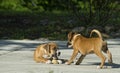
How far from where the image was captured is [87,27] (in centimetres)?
2205

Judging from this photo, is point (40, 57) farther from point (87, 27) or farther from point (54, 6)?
point (54, 6)

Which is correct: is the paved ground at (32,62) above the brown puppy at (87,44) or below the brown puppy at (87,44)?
below

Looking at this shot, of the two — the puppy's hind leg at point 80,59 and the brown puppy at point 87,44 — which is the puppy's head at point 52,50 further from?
the puppy's hind leg at point 80,59

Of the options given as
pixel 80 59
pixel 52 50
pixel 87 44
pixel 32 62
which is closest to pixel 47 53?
pixel 52 50

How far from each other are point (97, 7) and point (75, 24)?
4.85 feet

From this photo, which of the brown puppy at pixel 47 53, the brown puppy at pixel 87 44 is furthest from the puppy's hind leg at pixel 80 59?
the brown puppy at pixel 47 53

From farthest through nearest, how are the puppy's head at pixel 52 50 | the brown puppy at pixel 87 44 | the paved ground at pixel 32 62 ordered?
the puppy's head at pixel 52 50
the brown puppy at pixel 87 44
the paved ground at pixel 32 62

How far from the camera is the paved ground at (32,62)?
1121 centimetres

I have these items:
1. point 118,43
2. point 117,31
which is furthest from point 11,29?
point 118,43

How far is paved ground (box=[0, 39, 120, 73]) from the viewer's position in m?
11.2

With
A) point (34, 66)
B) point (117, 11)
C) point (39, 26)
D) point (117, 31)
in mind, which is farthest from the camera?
point (117, 11)

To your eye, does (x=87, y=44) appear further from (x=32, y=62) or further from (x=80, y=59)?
(x=32, y=62)

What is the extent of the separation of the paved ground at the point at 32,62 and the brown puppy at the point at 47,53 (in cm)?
19

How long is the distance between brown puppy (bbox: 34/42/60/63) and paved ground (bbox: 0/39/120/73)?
19cm
